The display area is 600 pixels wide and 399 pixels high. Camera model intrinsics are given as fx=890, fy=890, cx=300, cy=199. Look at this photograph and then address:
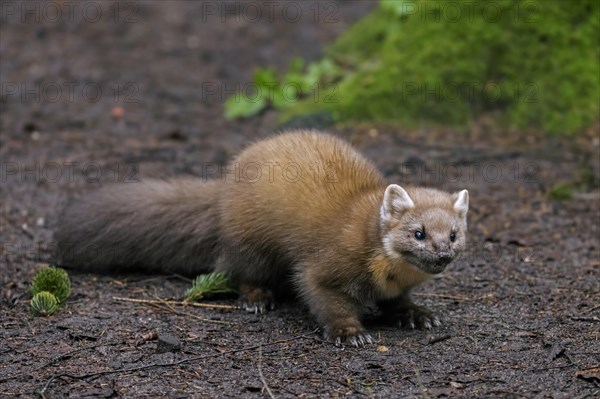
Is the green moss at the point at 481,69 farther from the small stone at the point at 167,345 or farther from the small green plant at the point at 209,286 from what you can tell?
the small stone at the point at 167,345

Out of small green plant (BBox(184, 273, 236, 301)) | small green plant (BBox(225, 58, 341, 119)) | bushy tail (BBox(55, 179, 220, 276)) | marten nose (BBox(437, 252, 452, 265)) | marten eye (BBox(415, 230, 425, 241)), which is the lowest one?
small green plant (BBox(184, 273, 236, 301))

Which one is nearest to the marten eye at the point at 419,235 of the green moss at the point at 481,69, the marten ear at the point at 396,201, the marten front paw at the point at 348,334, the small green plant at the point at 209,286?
the marten ear at the point at 396,201

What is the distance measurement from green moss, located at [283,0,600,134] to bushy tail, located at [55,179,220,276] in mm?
3433

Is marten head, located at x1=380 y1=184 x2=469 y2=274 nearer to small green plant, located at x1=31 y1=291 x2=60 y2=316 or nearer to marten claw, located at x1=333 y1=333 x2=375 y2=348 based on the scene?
marten claw, located at x1=333 y1=333 x2=375 y2=348

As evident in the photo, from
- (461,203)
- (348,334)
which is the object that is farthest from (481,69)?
(348,334)

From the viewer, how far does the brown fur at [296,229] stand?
652cm

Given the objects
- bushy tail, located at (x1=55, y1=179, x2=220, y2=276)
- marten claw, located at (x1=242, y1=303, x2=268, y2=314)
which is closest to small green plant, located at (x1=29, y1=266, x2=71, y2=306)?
bushy tail, located at (x1=55, y1=179, x2=220, y2=276)

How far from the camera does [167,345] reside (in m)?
6.05

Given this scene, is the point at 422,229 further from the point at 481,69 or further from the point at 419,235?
the point at 481,69

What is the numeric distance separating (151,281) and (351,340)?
202 cm

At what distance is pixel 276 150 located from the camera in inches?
291

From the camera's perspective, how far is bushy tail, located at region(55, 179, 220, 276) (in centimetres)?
751

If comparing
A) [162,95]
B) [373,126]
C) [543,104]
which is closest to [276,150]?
[373,126]

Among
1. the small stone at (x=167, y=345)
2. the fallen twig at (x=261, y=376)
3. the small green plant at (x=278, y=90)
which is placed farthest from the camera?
the small green plant at (x=278, y=90)
